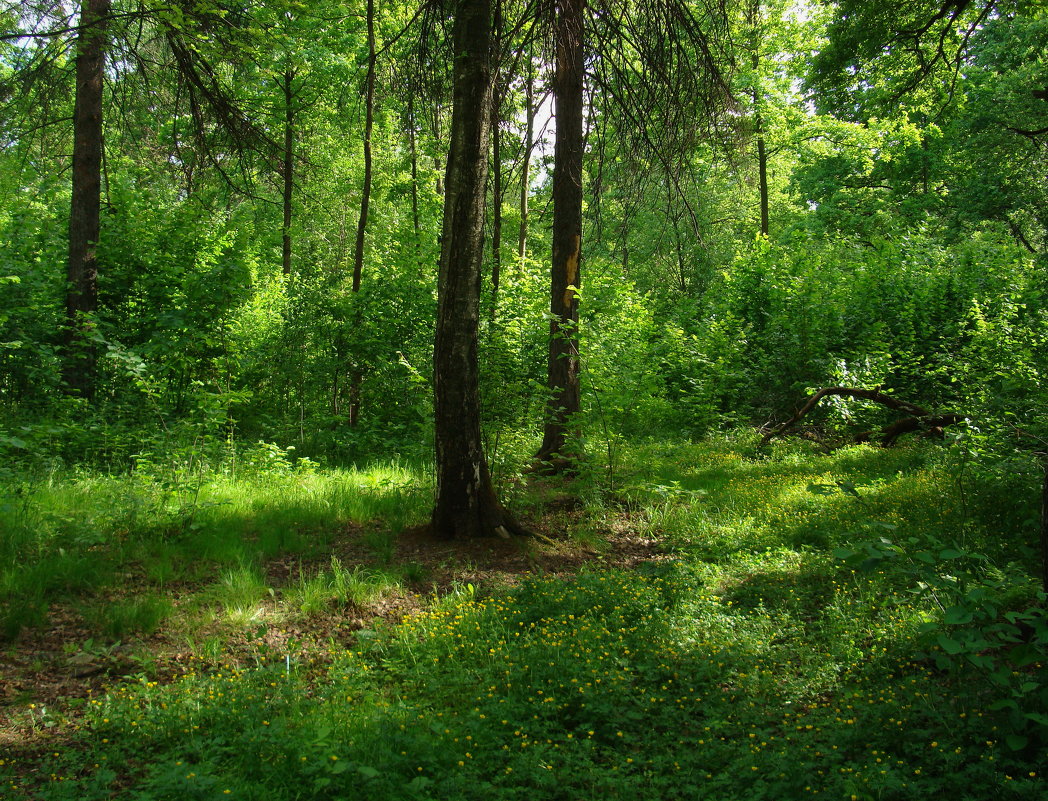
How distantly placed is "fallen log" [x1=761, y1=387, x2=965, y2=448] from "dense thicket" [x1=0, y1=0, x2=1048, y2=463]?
0.42 m

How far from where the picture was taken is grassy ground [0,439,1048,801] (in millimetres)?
2926

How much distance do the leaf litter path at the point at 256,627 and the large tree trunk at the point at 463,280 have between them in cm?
53

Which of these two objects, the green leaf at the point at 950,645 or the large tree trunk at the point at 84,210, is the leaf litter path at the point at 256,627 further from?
the large tree trunk at the point at 84,210

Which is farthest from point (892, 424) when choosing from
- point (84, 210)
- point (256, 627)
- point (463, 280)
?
point (84, 210)

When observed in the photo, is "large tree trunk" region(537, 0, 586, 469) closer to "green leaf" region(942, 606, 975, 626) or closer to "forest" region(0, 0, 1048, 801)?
"forest" region(0, 0, 1048, 801)

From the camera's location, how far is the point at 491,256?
15445 mm

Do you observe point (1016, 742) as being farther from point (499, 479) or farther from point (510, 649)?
point (499, 479)

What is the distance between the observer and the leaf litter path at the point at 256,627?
3.56 m

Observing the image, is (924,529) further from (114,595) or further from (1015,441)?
(114,595)

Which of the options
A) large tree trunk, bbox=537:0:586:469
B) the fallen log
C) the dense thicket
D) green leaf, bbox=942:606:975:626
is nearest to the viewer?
green leaf, bbox=942:606:975:626

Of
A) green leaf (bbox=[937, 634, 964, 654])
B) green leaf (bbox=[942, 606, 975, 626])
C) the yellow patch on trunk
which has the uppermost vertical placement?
the yellow patch on trunk

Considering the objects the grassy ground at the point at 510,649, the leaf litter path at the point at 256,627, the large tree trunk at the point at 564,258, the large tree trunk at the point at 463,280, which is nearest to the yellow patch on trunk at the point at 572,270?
the large tree trunk at the point at 564,258

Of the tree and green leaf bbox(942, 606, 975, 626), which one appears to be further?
the tree

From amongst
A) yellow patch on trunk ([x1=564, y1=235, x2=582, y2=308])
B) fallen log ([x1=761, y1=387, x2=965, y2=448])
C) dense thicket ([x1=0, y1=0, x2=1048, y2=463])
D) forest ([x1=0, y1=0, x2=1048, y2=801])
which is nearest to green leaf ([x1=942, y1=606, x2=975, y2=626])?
forest ([x1=0, y1=0, x2=1048, y2=801])
